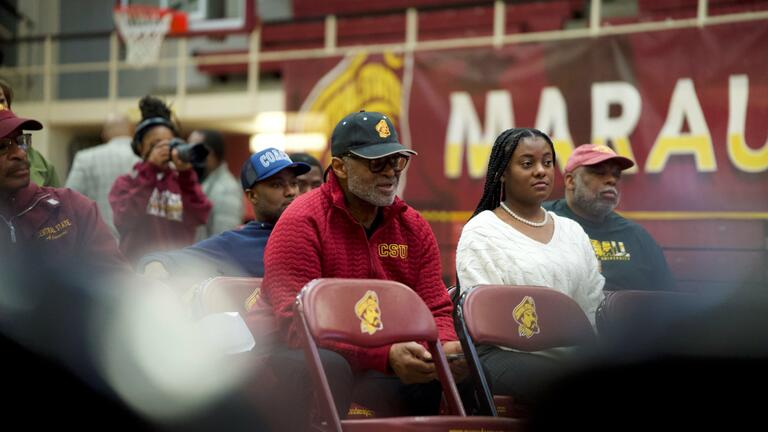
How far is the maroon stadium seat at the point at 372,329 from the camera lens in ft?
7.78

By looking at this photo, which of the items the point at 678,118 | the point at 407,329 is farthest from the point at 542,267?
the point at 678,118

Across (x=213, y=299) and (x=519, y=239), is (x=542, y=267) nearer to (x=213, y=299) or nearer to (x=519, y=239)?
(x=519, y=239)

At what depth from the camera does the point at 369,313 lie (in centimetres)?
256

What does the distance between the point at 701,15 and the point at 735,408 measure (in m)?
7.93

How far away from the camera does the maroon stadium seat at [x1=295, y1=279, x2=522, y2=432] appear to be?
237cm

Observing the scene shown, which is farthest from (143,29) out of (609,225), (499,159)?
(499,159)

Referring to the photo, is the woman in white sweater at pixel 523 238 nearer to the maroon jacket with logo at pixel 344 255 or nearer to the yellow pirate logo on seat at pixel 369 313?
the maroon jacket with logo at pixel 344 255

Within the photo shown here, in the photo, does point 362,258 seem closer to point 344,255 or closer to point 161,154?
point 344,255

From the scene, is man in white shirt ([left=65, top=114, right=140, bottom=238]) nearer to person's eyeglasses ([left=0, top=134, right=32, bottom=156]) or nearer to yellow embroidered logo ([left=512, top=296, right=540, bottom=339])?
person's eyeglasses ([left=0, top=134, right=32, bottom=156])

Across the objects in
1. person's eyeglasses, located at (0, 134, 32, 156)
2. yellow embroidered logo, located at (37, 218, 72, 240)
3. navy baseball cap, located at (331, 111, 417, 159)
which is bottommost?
yellow embroidered logo, located at (37, 218, 72, 240)

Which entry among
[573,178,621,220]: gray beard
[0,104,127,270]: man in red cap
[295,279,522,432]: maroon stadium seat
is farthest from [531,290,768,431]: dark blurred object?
[573,178,621,220]: gray beard

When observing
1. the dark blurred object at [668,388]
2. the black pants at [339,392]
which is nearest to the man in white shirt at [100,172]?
the black pants at [339,392]

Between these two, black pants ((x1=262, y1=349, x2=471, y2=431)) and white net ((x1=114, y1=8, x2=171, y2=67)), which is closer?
black pants ((x1=262, y1=349, x2=471, y2=431))

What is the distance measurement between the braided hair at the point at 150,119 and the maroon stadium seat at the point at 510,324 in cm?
Answer: 249
